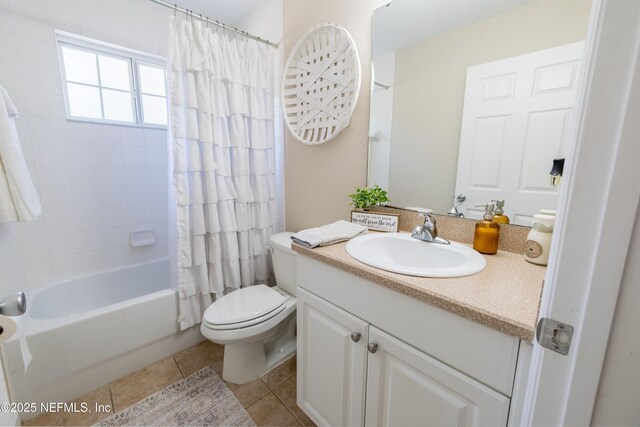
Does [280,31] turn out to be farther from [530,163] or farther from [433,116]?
[530,163]

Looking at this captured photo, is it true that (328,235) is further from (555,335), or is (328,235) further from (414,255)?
(555,335)

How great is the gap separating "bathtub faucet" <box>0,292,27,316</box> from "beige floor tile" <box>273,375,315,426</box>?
45.9 inches

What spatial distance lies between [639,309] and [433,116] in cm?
100

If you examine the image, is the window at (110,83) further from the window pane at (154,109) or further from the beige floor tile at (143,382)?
the beige floor tile at (143,382)

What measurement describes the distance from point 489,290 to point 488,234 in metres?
0.34

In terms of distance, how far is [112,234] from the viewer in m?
2.00

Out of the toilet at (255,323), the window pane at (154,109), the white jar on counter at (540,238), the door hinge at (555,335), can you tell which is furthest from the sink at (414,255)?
the window pane at (154,109)

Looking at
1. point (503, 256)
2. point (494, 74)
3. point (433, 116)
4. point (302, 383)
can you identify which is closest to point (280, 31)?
point (433, 116)

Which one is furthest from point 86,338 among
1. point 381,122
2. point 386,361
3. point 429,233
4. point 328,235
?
point 381,122

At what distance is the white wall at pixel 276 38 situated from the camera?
5.85ft

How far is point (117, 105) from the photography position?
78.0 inches

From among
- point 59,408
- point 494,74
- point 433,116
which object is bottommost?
point 59,408

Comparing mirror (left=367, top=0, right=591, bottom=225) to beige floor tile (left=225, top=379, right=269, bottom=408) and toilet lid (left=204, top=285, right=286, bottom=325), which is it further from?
beige floor tile (left=225, top=379, right=269, bottom=408)

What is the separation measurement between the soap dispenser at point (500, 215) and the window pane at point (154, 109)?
2.39 meters
